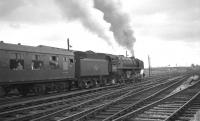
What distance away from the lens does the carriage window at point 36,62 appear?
1589 centimetres

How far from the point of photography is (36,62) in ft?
53.0

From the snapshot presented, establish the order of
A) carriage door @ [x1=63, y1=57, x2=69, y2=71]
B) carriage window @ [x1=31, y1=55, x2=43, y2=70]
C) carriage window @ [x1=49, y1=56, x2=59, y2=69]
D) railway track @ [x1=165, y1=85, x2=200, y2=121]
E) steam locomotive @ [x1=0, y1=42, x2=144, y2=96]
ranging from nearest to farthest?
1. railway track @ [x1=165, y1=85, x2=200, y2=121]
2. steam locomotive @ [x1=0, y1=42, x2=144, y2=96]
3. carriage window @ [x1=31, y1=55, x2=43, y2=70]
4. carriage window @ [x1=49, y1=56, x2=59, y2=69]
5. carriage door @ [x1=63, y1=57, x2=69, y2=71]

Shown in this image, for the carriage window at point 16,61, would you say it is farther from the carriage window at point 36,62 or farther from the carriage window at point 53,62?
the carriage window at point 53,62

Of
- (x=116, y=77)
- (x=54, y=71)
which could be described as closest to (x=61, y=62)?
(x=54, y=71)

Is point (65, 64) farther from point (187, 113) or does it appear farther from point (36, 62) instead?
point (187, 113)

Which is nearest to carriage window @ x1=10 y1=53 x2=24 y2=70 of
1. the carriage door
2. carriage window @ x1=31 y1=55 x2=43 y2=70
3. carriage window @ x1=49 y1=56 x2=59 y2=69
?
carriage window @ x1=31 y1=55 x2=43 y2=70

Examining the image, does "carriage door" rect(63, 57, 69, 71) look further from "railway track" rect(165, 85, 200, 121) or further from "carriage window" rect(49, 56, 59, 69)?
"railway track" rect(165, 85, 200, 121)

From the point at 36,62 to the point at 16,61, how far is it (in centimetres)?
174

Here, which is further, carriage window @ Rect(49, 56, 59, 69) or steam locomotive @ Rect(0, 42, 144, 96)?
carriage window @ Rect(49, 56, 59, 69)

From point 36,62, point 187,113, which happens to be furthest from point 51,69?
point 187,113

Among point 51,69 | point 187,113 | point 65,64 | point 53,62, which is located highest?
point 53,62

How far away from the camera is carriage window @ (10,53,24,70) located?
1426cm

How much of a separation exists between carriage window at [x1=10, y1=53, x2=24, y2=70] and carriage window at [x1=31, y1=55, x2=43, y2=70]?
95cm

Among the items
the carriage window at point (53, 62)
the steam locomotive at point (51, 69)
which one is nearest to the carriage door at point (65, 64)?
the steam locomotive at point (51, 69)
